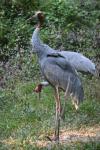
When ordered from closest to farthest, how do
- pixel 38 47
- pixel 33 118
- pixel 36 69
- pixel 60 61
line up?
pixel 60 61 < pixel 38 47 < pixel 33 118 < pixel 36 69

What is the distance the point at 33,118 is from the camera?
1190 centimetres

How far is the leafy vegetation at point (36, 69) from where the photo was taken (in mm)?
10883

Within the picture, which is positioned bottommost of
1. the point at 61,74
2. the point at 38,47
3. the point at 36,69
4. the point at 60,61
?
the point at 36,69

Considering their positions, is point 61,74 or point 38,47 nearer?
point 61,74

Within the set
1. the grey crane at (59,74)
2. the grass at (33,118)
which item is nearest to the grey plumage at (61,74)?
the grey crane at (59,74)

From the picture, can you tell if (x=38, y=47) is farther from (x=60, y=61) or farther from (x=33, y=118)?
(x=33, y=118)

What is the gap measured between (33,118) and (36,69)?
357cm

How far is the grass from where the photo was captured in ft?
32.0

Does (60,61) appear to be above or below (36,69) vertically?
above

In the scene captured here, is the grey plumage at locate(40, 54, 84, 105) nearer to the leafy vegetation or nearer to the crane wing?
the crane wing

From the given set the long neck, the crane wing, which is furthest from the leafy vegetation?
the long neck

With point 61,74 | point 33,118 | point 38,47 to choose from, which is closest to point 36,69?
point 33,118

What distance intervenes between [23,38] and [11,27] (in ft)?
2.99

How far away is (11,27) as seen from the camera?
1803 cm
